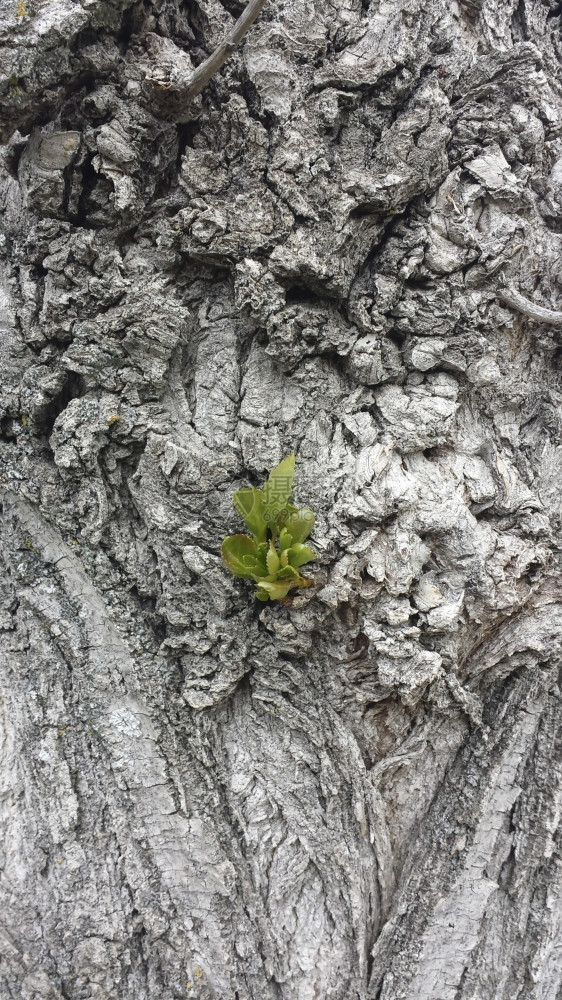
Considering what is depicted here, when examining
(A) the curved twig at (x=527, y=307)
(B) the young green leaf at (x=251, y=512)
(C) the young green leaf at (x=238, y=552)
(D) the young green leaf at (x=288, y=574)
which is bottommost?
(C) the young green leaf at (x=238, y=552)

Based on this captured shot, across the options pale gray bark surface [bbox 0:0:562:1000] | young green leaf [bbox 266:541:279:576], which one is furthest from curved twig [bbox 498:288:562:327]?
young green leaf [bbox 266:541:279:576]

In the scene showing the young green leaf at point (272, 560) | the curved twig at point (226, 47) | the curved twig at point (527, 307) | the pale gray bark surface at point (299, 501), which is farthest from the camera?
the curved twig at point (527, 307)

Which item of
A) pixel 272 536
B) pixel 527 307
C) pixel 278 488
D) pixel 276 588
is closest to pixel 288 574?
pixel 276 588

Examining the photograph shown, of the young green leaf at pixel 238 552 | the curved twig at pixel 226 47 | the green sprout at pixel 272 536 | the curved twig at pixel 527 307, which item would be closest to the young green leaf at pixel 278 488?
the green sprout at pixel 272 536

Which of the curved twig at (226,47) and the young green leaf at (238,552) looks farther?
the young green leaf at (238,552)

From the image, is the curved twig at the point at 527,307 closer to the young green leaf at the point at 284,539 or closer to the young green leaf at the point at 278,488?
the young green leaf at the point at 278,488

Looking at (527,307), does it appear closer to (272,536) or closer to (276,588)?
(272,536)

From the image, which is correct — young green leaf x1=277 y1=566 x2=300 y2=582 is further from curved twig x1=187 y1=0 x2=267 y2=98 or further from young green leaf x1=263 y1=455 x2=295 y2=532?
curved twig x1=187 y1=0 x2=267 y2=98

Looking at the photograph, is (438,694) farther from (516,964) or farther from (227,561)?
(516,964)
